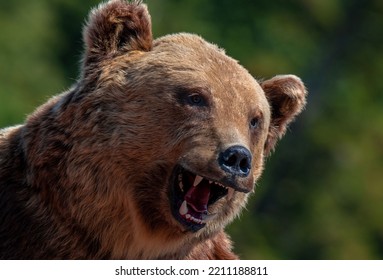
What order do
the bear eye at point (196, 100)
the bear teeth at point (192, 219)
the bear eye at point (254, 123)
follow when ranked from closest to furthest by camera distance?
the bear teeth at point (192, 219) < the bear eye at point (196, 100) < the bear eye at point (254, 123)

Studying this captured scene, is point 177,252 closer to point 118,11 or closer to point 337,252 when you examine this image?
point 118,11

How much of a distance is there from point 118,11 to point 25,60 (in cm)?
1540

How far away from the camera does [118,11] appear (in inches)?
327

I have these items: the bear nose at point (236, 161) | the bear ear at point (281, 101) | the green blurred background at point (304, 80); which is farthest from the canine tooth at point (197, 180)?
the green blurred background at point (304, 80)

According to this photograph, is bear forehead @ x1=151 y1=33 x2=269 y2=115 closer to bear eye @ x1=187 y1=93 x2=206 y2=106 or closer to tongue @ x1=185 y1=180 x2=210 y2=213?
bear eye @ x1=187 y1=93 x2=206 y2=106

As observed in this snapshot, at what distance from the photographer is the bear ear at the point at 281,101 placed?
861 cm

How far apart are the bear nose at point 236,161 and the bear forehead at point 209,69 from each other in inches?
18.3

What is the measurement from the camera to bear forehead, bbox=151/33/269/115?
798 centimetres

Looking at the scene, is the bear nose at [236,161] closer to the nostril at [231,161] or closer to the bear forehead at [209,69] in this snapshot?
the nostril at [231,161]

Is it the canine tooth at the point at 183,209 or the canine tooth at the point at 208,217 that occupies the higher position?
the canine tooth at the point at 183,209

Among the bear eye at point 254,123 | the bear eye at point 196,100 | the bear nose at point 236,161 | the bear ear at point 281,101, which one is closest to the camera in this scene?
the bear nose at point 236,161

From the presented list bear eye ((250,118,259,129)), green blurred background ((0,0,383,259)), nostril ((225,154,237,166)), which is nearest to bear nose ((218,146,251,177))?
nostril ((225,154,237,166))

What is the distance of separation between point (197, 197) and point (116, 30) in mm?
1096

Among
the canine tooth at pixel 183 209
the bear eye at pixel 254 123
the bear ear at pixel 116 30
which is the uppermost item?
the bear ear at pixel 116 30
